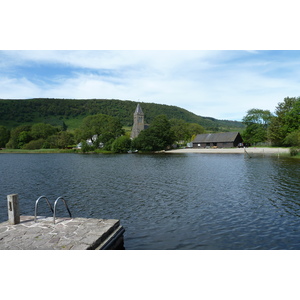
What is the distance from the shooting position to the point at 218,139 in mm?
95188

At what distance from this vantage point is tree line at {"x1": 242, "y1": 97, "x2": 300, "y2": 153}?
62947 mm

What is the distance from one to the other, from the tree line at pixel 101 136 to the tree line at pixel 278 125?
2653 centimetres

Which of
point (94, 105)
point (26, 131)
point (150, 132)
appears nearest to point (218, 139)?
point (150, 132)

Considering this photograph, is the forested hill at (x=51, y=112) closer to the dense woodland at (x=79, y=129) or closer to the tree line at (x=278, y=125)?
the dense woodland at (x=79, y=129)

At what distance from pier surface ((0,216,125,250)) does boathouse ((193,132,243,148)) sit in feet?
286

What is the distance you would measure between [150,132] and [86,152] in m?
22.4

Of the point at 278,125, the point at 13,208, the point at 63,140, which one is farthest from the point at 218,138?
the point at 13,208

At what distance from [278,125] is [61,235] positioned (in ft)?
244

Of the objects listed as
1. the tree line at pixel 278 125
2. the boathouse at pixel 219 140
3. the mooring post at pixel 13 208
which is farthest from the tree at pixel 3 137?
the mooring post at pixel 13 208

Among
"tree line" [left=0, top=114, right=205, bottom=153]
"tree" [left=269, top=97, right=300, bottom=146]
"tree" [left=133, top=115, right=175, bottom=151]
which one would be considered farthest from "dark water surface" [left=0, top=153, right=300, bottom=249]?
"tree line" [left=0, top=114, right=205, bottom=153]

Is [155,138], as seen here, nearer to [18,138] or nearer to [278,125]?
[278,125]

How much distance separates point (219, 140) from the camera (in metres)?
94.7

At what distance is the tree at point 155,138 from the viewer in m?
83.1

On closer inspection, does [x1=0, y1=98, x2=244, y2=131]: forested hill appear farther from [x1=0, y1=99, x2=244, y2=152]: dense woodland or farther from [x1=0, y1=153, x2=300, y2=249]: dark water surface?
[x1=0, y1=153, x2=300, y2=249]: dark water surface
